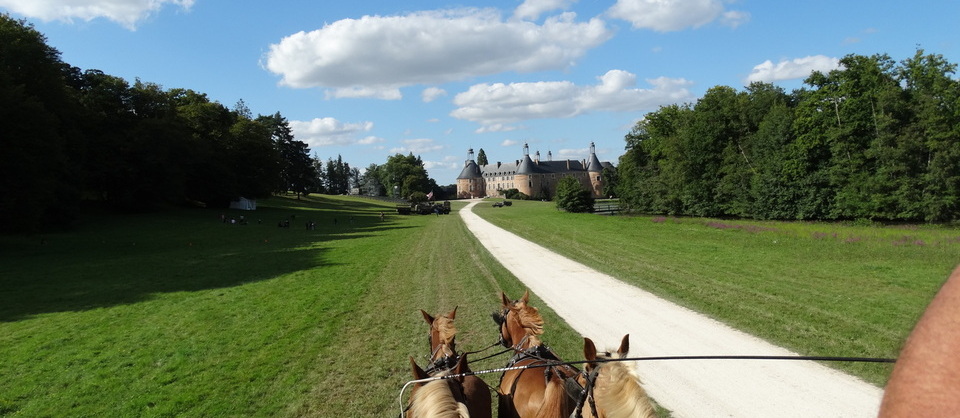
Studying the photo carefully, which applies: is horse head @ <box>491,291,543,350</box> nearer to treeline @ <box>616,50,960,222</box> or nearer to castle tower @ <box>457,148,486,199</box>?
treeline @ <box>616,50,960,222</box>

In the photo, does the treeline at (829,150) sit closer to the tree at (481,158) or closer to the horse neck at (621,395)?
the horse neck at (621,395)

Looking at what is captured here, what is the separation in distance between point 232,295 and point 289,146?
72.9 meters

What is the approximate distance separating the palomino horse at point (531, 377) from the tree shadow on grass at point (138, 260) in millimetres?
14540

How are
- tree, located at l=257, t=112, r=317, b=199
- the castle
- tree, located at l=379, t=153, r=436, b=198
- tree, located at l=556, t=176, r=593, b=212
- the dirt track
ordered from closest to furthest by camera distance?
the dirt track, tree, located at l=556, t=176, r=593, b=212, tree, located at l=257, t=112, r=317, b=199, tree, located at l=379, t=153, r=436, b=198, the castle

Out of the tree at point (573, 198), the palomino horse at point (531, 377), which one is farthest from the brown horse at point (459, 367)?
the tree at point (573, 198)

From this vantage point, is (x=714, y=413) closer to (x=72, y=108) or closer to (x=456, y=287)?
(x=456, y=287)

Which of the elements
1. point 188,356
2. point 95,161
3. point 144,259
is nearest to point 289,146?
point 95,161

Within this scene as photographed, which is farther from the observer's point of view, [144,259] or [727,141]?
[727,141]

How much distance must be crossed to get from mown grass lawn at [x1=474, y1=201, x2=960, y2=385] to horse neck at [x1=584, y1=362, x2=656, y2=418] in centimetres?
180

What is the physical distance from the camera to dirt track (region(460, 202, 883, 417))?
6.84 m

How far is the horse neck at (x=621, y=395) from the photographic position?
3.65 metres

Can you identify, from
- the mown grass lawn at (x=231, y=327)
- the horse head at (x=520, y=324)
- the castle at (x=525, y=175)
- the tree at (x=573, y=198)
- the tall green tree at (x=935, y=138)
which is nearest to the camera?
the horse head at (x=520, y=324)

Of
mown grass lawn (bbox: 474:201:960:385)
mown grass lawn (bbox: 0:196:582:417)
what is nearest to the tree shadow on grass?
mown grass lawn (bbox: 0:196:582:417)

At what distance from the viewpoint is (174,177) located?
4925cm
